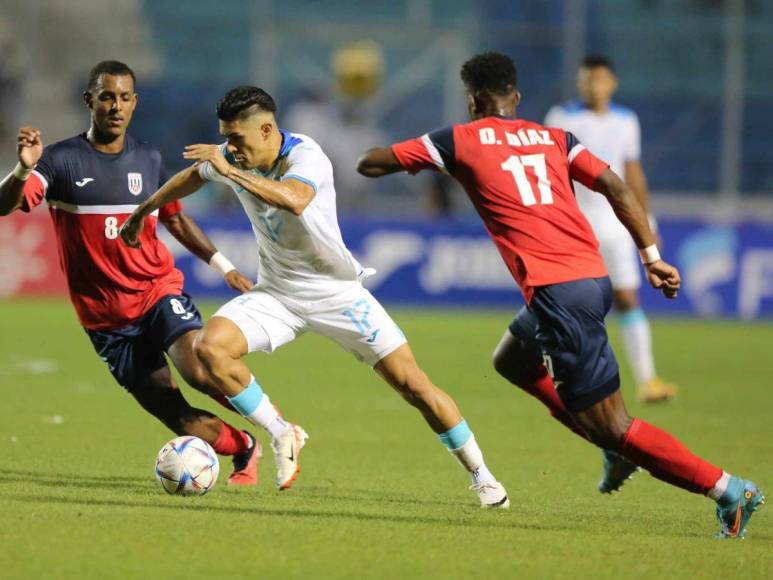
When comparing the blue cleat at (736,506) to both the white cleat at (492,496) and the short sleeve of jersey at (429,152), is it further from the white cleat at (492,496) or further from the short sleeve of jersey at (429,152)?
the short sleeve of jersey at (429,152)

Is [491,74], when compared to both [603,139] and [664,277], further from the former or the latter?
[603,139]

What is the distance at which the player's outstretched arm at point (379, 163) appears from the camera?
6730 millimetres

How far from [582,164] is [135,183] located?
2.47m

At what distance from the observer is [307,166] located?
6723 mm

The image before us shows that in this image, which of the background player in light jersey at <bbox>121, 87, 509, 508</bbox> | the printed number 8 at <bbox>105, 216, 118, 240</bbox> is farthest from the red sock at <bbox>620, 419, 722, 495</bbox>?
the printed number 8 at <bbox>105, 216, 118, 240</bbox>

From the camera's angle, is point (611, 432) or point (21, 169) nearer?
point (611, 432)

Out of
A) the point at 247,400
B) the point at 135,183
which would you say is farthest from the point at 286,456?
the point at 135,183

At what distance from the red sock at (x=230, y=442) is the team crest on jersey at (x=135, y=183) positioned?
4.41 feet

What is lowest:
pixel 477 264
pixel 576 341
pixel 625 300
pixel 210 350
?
pixel 477 264

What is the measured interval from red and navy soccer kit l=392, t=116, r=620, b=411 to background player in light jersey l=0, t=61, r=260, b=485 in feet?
4.78

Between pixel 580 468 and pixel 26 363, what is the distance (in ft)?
22.6

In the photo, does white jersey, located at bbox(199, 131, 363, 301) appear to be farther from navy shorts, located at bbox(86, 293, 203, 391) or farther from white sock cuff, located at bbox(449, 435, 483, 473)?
white sock cuff, located at bbox(449, 435, 483, 473)

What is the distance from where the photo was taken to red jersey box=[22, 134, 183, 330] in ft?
25.0

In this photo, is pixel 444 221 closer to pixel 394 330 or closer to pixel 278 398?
pixel 278 398
